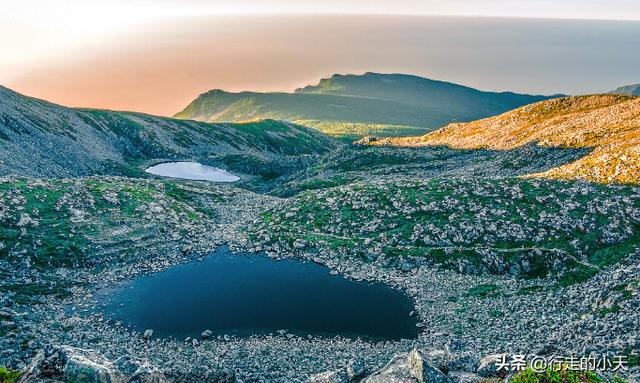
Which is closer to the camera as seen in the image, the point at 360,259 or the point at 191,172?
the point at 360,259

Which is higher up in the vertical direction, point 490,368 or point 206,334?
point 490,368

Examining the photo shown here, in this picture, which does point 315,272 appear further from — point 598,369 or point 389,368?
point 598,369

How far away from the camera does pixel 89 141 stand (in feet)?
376

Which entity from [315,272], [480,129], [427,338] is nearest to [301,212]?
[315,272]

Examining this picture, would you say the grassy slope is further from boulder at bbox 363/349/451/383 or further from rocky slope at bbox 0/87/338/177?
boulder at bbox 363/349/451/383

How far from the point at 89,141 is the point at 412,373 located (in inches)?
4796

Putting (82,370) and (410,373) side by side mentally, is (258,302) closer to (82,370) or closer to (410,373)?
(82,370)

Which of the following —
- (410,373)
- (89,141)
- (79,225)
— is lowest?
(410,373)

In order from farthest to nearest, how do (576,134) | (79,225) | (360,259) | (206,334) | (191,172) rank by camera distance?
1. (191,172)
2. (576,134)
3. (79,225)
4. (360,259)
5. (206,334)

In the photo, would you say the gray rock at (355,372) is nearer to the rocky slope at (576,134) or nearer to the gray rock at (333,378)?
the gray rock at (333,378)

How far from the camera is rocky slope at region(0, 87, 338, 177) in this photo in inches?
3555

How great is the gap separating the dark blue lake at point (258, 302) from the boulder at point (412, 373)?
13.2 m

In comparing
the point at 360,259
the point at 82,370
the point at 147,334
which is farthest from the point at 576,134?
the point at 82,370

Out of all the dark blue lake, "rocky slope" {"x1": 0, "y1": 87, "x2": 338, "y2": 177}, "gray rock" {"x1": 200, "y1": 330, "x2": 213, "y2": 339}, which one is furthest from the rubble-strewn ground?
"rocky slope" {"x1": 0, "y1": 87, "x2": 338, "y2": 177}
